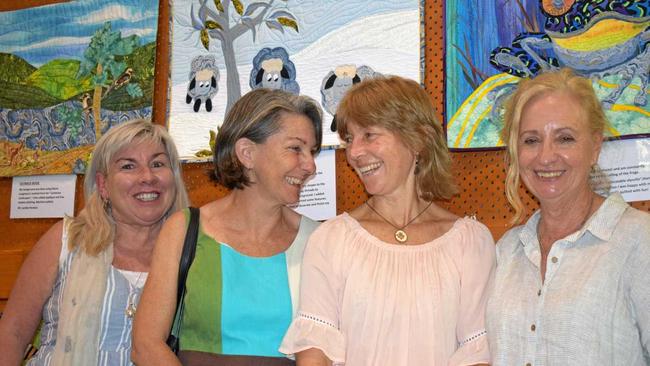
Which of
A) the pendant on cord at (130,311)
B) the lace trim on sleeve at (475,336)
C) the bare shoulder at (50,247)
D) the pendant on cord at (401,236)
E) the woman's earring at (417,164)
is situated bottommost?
the pendant on cord at (130,311)

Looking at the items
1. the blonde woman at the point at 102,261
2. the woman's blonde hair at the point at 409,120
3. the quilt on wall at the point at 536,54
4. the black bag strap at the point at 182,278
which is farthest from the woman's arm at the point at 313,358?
the quilt on wall at the point at 536,54

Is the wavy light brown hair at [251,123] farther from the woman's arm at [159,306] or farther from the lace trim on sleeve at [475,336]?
the lace trim on sleeve at [475,336]

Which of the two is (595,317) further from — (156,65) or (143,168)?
(156,65)

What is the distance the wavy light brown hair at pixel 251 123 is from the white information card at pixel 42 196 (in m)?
1.31

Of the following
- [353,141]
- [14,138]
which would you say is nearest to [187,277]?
[353,141]

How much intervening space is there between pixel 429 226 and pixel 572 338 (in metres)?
0.59

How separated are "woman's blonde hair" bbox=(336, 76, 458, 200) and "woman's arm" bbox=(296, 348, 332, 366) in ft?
2.09

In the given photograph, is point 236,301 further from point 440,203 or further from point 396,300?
point 440,203

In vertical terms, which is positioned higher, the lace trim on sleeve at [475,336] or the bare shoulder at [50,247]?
the bare shoulder at [50,247]

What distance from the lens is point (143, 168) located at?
2840 mm

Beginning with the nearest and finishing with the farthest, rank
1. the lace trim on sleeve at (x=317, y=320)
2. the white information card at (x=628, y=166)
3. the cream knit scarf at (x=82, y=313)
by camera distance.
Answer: the lace trim on sleeve at (x=317, y=320) < the white information card at (x=628, y=166) < the cream knit scarf at (x=82, y=313)

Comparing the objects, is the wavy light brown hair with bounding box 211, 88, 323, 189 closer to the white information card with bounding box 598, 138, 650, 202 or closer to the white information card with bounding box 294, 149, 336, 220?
the white information card with bounding box 294, 149, 336, 220

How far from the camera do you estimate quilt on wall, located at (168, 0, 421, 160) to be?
2896mm

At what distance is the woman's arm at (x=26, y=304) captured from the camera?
279cm
